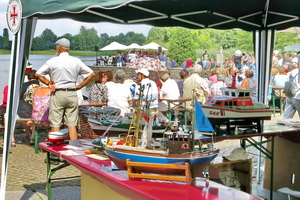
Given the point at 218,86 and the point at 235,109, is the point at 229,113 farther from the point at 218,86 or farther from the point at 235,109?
the point at 218,86

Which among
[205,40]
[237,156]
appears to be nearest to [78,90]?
[237,156]

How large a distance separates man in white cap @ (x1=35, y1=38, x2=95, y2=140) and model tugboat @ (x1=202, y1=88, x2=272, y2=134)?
83.3 inches

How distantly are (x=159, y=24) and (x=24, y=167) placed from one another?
3016 millimetres

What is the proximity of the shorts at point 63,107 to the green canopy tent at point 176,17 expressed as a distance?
121cm

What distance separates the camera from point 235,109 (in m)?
5.20

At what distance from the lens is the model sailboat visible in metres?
3.26

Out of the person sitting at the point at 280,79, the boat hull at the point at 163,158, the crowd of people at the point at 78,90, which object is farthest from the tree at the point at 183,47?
the boat hull at the point at 163,158

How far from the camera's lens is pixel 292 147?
19.2ft

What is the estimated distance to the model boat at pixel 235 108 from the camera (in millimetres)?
5180

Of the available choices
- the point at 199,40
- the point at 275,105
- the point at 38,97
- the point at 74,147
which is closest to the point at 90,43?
the point at 199,40

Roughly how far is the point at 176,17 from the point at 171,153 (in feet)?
12.4

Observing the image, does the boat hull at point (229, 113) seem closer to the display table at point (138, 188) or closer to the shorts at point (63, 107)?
the display table at point (138, 188)

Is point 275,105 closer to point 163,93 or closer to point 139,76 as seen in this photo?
point 163,93

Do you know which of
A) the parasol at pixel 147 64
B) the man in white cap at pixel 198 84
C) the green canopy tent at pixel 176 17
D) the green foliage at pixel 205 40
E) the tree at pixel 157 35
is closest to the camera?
the green canopy tent at pixel 176 17
